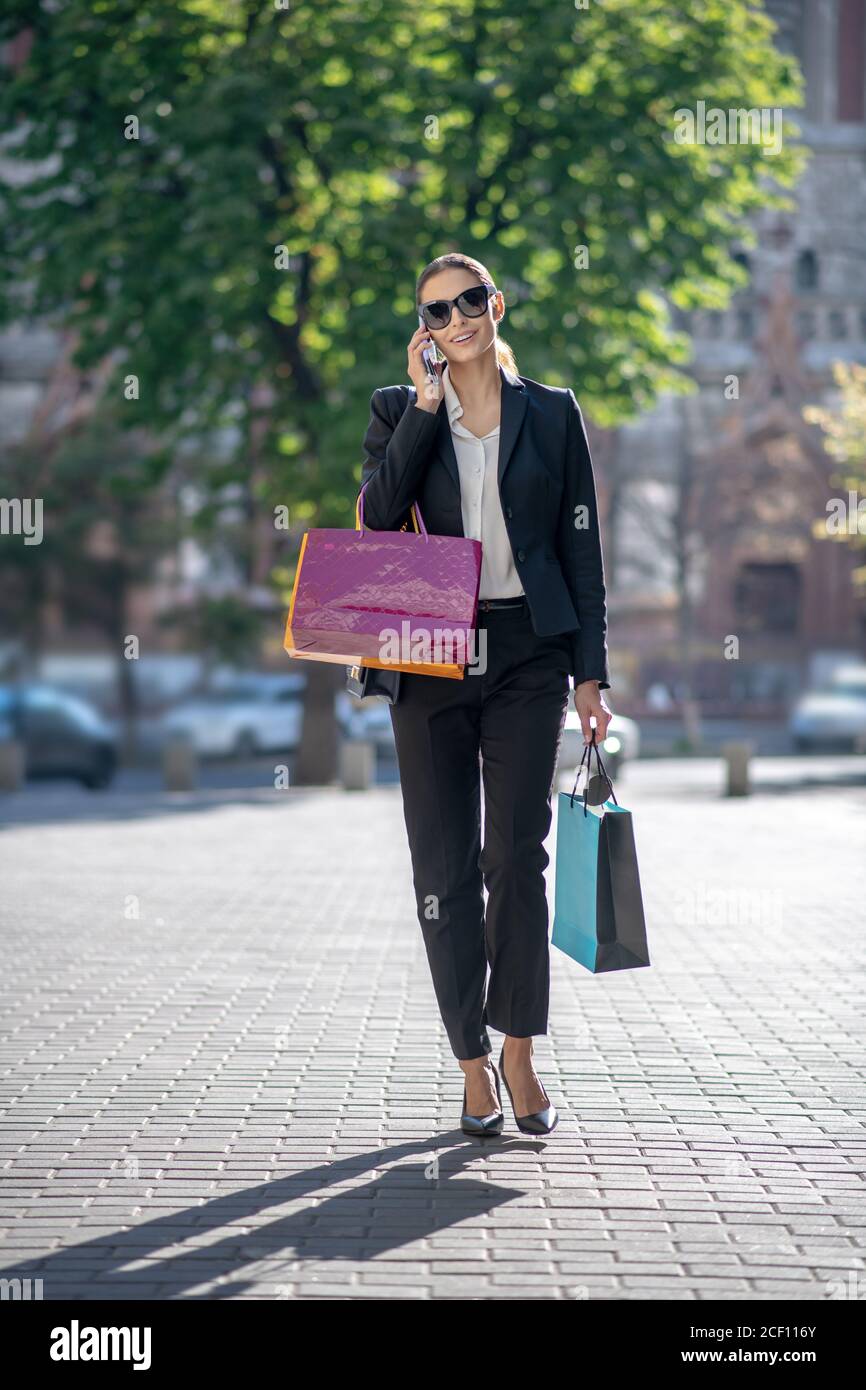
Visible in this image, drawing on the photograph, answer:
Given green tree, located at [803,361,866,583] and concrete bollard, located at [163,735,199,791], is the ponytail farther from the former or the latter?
green tree, located at [803,361,866,583]

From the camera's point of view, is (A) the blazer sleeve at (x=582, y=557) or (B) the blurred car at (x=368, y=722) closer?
(A) the blazer sleeve at (x=582, y=557)

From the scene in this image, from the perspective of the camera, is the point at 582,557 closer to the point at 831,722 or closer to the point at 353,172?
the point at 353,172

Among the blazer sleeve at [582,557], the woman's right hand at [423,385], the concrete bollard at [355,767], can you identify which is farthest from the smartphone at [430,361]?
the concrete bollard at [355,767]

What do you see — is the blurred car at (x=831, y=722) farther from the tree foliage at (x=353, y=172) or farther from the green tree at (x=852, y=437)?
the tree foliage at (x=353, y=172)

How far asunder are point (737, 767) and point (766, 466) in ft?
76.3

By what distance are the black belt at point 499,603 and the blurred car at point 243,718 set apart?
2616 centimetres

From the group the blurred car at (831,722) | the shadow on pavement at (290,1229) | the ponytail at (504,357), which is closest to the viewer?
the shadow on pavement at (290,1229)

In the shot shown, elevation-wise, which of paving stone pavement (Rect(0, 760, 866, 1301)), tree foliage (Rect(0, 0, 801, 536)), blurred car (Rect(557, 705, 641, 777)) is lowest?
blurred car (Rect(557, 705, 641, 777))

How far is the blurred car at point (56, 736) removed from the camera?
23.4 meters

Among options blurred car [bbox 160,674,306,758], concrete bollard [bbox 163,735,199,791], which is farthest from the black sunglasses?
blurred car [bbox 160,674,306,758]

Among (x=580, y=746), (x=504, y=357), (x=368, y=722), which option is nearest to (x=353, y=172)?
(x=580, y=746)

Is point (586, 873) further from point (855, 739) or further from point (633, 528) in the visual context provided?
point (633, 528)

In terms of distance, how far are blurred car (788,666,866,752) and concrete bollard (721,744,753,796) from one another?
14.8m

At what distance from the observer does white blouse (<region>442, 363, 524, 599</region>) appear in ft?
14.6
